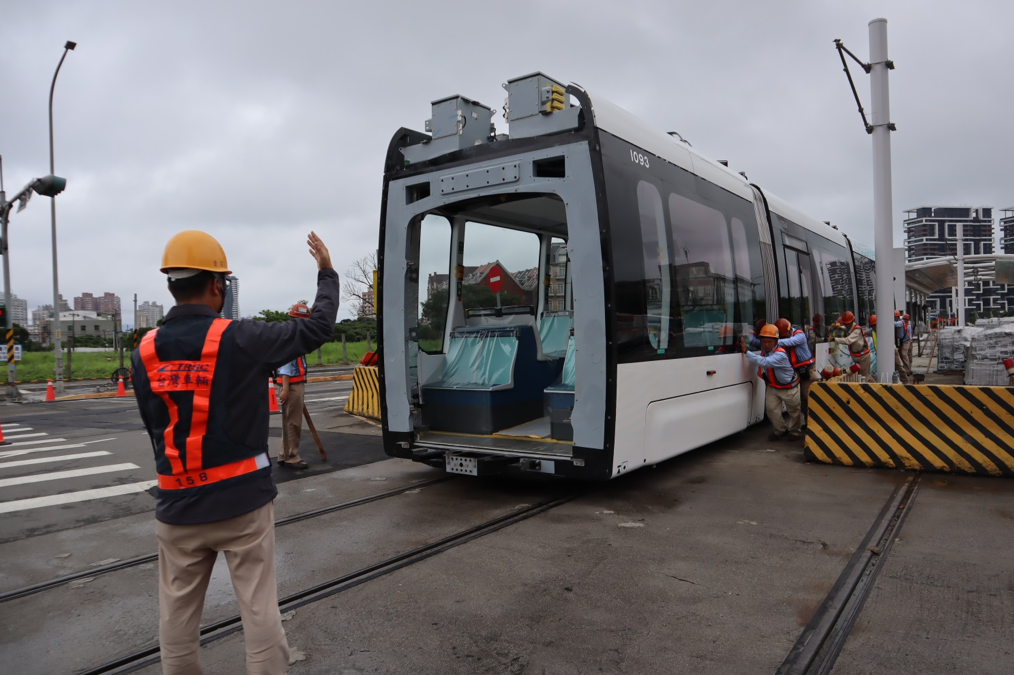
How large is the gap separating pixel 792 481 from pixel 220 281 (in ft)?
20.3

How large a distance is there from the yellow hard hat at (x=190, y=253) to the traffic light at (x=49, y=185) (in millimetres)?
20176

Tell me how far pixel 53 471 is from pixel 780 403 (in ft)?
31.9

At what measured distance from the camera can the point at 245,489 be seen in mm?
2518

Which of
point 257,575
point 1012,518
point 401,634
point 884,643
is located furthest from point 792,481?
point 257,575

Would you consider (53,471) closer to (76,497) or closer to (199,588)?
(76,497)

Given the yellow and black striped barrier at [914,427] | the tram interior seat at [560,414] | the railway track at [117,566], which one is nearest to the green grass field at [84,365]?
the railway track at [117,566]

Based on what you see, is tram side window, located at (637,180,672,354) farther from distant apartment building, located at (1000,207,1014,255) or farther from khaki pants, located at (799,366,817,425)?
distant apartment building, located at (1000,207,1014,255)

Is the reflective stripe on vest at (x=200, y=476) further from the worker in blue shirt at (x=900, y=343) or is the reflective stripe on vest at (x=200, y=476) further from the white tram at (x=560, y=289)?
the worker in blue shirt at (x=900, y=343)

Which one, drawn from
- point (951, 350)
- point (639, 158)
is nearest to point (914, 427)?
point (639, 158)

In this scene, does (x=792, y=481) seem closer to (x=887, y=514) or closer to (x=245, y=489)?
(x=887, y=514)

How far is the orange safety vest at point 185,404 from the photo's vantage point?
2.44 m

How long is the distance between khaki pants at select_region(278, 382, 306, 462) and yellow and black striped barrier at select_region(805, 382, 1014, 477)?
6.28 meters

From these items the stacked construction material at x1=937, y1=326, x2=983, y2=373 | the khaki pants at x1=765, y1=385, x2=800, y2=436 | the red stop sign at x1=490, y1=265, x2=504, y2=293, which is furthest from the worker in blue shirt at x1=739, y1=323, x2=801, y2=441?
the stacked construction material at x1=937, y1=326, x2=983, y2=373

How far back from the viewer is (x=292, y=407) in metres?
8.45
